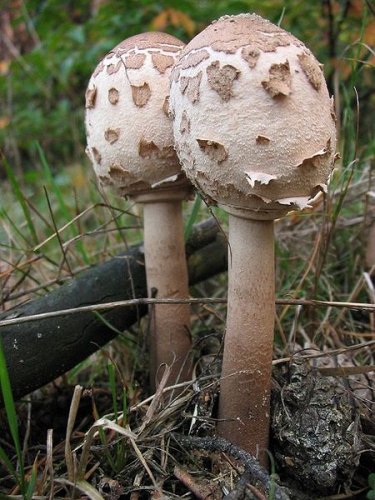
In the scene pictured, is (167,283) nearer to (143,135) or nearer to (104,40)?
(143,135)

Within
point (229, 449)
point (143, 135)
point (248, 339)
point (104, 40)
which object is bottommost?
point (229, 449)

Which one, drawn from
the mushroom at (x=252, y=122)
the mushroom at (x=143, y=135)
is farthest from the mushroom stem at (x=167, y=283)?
the mushroom at (x=252, y=122)

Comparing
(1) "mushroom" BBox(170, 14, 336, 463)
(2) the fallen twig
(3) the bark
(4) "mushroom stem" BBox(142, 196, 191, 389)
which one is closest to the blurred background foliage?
(3) the bark

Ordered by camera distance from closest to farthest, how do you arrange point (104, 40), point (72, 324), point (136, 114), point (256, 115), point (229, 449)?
1. point (256, 115)
2. point (229, 449)
3. point (136, 114)
4. point (72, 324)
5. point (104, 40)

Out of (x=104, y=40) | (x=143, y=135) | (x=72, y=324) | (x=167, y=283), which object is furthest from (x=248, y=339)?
(x=104, y=40)

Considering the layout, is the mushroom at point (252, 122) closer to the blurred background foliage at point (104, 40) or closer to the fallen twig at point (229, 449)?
the fallen twig at point (229, 449)

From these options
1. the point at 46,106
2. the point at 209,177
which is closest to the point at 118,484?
the point at 209,177
